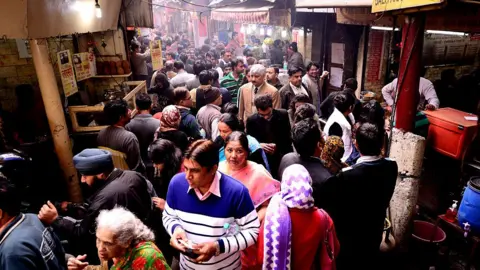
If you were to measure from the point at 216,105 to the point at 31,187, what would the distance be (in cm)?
301

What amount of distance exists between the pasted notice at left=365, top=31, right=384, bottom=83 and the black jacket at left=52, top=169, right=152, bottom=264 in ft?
26.7

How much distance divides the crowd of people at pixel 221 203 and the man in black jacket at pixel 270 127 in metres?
0.02

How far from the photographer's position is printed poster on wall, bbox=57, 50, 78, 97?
5219mm

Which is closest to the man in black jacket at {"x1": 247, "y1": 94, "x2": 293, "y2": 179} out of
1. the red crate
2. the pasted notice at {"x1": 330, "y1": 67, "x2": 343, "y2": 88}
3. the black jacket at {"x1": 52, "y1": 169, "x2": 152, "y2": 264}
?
the black jacket at {"x1": 52, "y1": 169, "x2": 152, "y2": 264}

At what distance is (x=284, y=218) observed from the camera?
2566 millimetres

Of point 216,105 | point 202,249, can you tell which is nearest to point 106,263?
point 202,249

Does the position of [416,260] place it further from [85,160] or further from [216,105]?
[85,160]

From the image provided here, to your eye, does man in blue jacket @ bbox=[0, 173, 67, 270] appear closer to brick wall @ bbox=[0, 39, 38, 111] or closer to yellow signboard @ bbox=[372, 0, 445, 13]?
yellow signboard @ bbox=[372, 0, 445, 13]

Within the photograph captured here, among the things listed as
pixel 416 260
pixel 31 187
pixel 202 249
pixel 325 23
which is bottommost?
pixel 416 260

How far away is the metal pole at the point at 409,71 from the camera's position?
3988 mm

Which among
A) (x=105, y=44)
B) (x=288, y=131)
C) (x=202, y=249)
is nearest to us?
(x=202, y=249)

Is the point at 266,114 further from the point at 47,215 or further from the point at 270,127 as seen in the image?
the point at 47,215

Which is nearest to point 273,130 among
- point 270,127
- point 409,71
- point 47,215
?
point 270,127

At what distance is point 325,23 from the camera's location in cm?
1050
